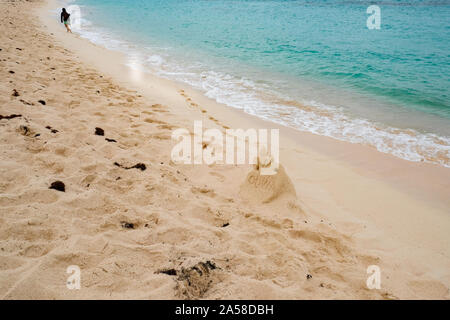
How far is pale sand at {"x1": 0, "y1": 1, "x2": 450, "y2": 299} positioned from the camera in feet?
6.29

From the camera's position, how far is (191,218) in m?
2.70

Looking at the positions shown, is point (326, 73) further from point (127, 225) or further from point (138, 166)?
point (127, 225)

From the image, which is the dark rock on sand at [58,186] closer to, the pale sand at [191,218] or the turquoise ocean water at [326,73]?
the pale sand at [191,218]

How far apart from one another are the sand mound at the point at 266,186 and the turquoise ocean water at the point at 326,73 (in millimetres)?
2899

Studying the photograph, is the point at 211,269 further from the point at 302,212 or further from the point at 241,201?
the point at 302,212

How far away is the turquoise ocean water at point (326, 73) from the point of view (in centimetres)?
603

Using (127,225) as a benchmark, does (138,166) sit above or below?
above

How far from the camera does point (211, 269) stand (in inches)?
79.1

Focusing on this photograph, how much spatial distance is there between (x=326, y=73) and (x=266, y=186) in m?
8.46

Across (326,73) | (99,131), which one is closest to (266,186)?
(99,131)

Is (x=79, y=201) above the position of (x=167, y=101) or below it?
below
